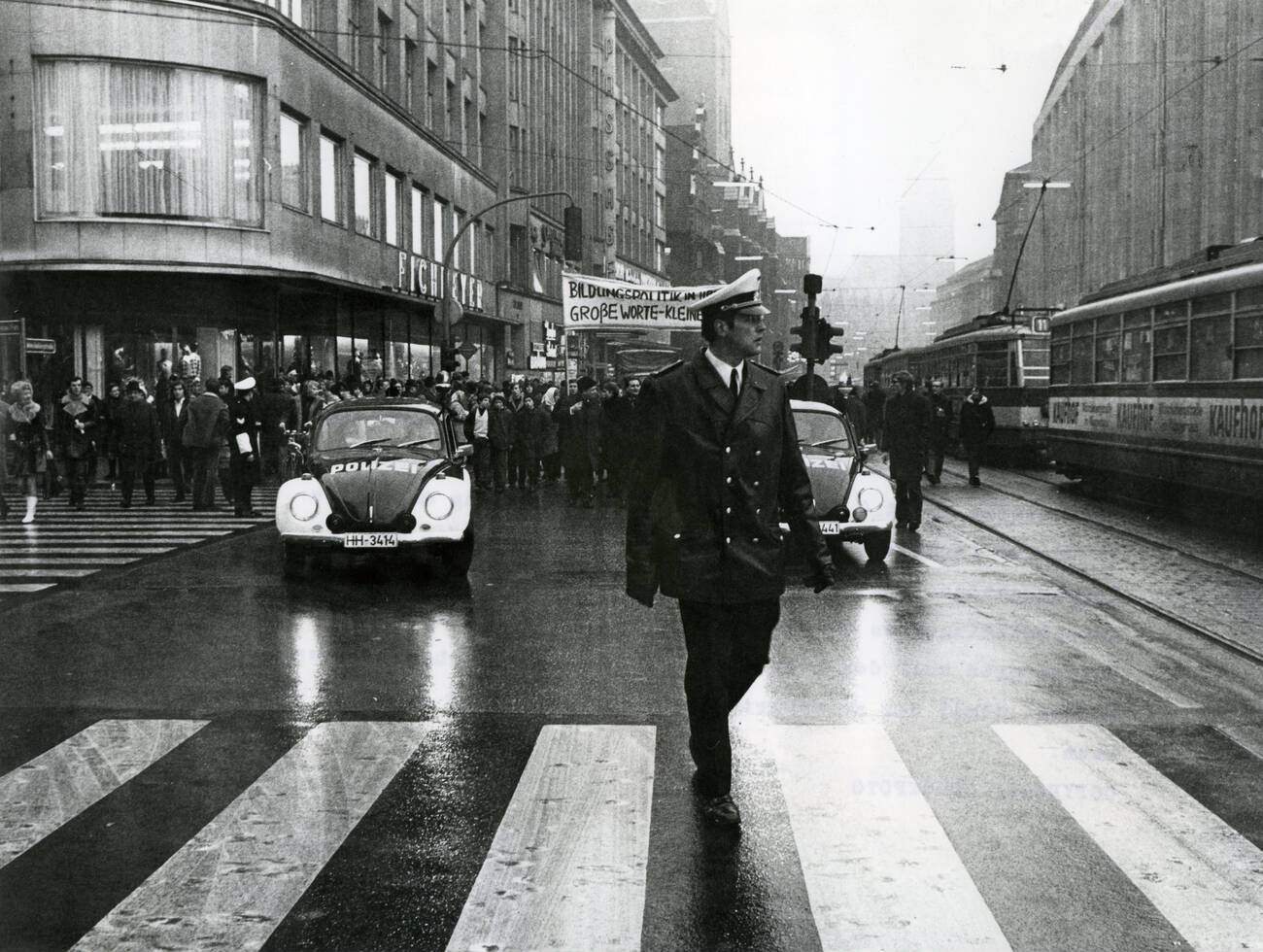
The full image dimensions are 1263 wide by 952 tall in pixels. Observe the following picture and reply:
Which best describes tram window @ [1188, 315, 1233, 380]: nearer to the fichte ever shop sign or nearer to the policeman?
the policeman

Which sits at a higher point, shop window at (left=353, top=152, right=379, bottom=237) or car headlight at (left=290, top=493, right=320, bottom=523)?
shop window at (left=353, top=152, right=379, bottom=237)

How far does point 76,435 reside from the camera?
20.4 m

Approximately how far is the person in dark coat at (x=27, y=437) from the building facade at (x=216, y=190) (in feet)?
7.43

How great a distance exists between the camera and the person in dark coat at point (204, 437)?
62.3ft

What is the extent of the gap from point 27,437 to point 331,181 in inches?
597

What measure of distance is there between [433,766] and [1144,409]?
1548 centimetres

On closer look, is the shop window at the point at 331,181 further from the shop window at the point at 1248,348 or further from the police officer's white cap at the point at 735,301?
the police officer's white cap at the point at 735,301

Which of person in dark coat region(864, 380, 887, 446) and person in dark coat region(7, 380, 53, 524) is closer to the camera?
person in dark coat region(7, 380, 53, 524)

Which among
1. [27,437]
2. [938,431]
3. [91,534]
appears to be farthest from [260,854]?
[938,431]

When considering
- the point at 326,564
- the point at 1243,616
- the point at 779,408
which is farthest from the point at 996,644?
the point at 326,564

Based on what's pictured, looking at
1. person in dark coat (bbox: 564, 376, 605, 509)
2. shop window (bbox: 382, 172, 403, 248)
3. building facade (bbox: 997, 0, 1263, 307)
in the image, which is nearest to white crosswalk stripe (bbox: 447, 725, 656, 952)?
person in dark coat (bbox: 564, 376, 605, 509)

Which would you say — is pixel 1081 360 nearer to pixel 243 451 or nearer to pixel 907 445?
pixel 907 445

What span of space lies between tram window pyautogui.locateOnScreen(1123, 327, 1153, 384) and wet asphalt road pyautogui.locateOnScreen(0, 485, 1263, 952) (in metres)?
7.77

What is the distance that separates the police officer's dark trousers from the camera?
17.4 feet
